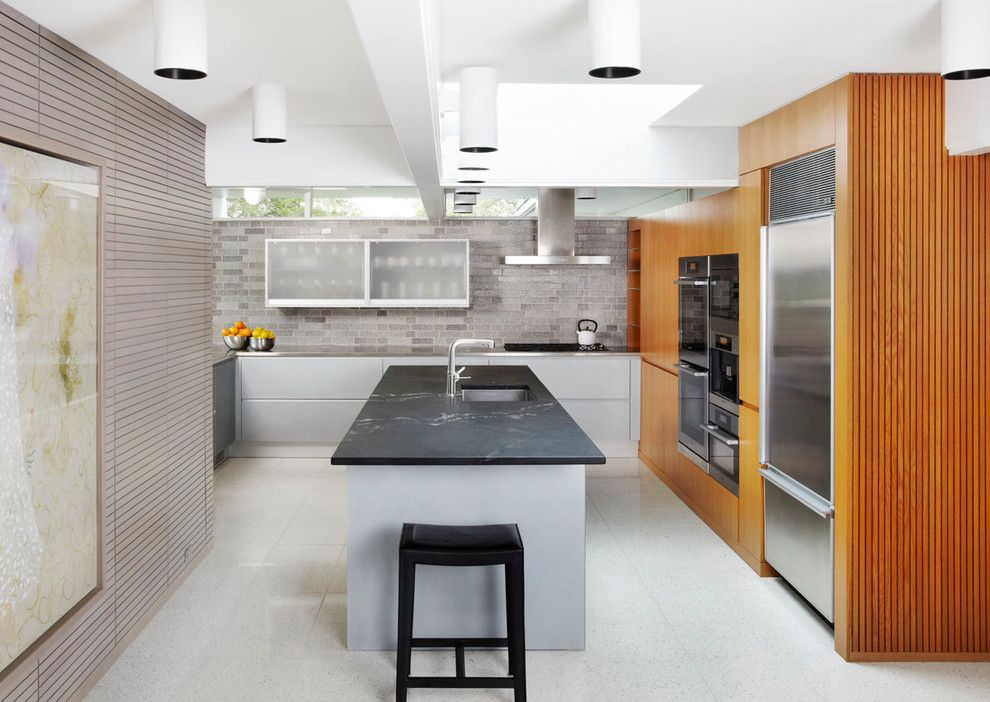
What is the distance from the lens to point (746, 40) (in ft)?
9.54

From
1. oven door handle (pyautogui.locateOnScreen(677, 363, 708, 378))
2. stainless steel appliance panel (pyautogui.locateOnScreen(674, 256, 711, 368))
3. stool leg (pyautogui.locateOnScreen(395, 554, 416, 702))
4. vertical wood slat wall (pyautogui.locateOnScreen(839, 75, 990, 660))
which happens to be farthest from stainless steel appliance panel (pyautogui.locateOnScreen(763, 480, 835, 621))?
stool leg (pyautogui.locateOnScreen(395, 554, 416, 702))

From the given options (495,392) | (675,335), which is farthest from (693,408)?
(495,392)

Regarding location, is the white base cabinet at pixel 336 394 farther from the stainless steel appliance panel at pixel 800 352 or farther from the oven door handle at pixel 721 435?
the stainless steel appliance panel at pixel 800 352

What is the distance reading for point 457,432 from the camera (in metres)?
3.59

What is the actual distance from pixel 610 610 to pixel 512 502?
84 cm

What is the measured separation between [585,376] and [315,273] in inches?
99.6

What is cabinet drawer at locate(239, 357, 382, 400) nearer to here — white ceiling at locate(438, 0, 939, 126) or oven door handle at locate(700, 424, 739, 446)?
oven door handle at locate(700, 424, 739, 446)

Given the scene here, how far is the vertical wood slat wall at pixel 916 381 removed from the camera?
3.21 meters

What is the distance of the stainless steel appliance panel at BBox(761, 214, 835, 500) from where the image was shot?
3473mm

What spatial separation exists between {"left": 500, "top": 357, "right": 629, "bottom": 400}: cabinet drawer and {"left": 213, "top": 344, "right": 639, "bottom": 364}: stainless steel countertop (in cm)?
5

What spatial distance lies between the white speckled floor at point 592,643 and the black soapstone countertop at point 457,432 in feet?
2.70

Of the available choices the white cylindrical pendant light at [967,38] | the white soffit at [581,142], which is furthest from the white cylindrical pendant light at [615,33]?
the white soffit at [581,142]

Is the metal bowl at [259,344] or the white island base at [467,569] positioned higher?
the metal bowl at [259,344]

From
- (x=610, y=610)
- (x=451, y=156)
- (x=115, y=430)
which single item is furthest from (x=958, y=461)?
(x=115, y=430)
